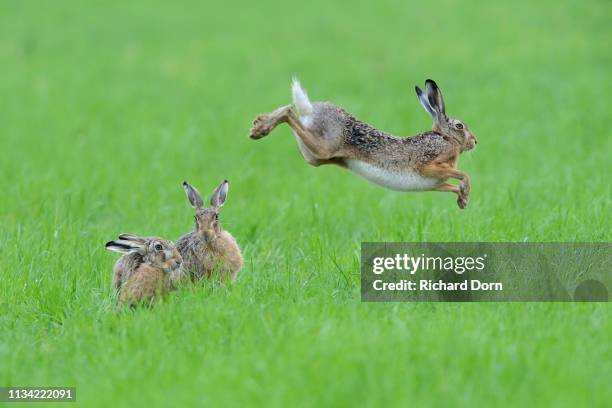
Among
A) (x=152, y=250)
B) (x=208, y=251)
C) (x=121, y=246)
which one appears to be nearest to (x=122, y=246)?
(x=121, y=246)

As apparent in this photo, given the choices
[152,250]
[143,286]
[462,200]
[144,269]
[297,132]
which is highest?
[297,132]

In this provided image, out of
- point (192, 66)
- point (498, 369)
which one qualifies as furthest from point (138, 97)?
point (498, 369)

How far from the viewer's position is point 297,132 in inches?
273

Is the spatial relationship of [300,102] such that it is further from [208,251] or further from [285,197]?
[285,197]

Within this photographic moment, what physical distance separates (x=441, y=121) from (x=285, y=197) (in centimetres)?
399

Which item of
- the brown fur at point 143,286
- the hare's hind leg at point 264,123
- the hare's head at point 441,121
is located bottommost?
the brown fur at point 143,286

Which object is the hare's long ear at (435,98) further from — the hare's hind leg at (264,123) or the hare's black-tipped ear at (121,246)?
the hare's black-tipped ear at (121,246)

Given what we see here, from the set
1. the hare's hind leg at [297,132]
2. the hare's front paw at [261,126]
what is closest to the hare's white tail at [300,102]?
the hare's hind leg at [297,132]

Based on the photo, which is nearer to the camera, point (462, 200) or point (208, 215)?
point (462, 200)

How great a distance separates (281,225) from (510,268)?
9.42 ft

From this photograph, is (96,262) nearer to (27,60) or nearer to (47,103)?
(47,103)

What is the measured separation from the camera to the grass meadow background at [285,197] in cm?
566

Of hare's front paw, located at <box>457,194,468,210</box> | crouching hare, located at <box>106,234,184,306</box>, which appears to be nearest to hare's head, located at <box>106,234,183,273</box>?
crouching hare, located at <box>106,234,184,306</box>

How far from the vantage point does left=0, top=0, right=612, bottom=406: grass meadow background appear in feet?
18.6
